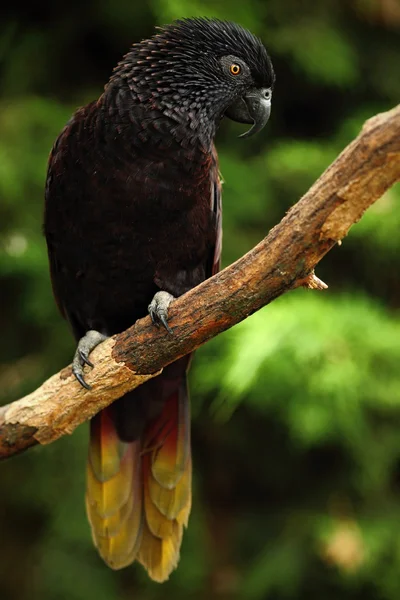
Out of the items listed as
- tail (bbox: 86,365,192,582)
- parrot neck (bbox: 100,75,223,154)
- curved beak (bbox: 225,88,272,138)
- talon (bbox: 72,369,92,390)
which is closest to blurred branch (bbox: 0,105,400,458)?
talon (bbox: 72,369,92,390)

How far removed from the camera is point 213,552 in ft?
10.8

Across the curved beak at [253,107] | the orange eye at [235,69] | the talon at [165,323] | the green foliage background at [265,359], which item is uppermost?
the orange eye at [235,69]

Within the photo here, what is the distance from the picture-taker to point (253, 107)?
6.95 ft

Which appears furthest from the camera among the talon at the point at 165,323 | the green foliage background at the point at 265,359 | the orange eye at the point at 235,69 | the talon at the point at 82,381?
the green foliage background at the point at 265,359

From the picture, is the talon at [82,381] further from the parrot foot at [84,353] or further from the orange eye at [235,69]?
the orange eye at [235,69]

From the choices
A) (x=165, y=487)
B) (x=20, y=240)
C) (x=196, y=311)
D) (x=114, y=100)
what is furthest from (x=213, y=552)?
(x=114, y=100)

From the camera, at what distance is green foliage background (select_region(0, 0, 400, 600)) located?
8.32 feet

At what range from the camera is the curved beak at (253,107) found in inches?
83.1

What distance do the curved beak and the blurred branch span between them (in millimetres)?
680

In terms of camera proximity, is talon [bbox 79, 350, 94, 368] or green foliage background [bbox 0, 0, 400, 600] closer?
talon [bbox 79, 350, 94, 368]

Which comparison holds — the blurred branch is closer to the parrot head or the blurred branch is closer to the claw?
the claw

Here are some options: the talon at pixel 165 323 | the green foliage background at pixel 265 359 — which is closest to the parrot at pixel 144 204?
the talon at pixel 165 323

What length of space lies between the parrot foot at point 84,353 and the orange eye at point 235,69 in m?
0.86

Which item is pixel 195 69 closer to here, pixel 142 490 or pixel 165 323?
pixel 165 323
